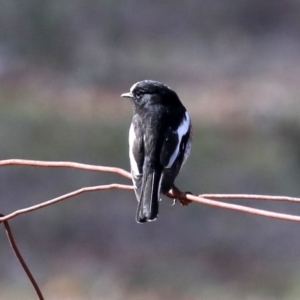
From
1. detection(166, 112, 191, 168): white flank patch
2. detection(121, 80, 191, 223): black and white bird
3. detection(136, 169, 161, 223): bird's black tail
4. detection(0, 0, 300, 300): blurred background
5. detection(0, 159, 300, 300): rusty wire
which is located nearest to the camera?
detection(0, 159, 300, 300): rusty wire

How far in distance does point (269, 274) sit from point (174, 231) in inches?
62.4

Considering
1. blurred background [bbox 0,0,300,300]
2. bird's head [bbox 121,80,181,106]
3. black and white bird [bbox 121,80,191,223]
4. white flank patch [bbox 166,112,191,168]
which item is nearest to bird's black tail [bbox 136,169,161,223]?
black and white bird [bbox 121,80,191,223]

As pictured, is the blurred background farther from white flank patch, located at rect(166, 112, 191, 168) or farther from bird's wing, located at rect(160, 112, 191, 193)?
bird's wing, located at rect(160, 112, 191, 193)

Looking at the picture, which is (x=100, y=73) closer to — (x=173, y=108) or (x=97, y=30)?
(x=97, y=30)

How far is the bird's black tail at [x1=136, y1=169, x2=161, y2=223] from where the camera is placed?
13.2ft

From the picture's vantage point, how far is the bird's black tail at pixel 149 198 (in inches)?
159

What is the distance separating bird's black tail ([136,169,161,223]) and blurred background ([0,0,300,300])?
6.35 metres

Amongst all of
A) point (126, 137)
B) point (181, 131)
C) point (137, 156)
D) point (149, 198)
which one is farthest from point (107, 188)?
point (126, 137)

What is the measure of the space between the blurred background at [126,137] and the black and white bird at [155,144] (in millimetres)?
5986

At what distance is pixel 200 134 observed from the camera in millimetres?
15531

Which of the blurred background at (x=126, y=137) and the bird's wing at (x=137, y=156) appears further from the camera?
the blurred background at (x=126, y=137)

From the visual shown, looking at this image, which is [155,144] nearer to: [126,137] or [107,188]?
[107,188]

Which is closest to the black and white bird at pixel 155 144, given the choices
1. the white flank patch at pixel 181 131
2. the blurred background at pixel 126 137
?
the white flank patch at pixel 181 131

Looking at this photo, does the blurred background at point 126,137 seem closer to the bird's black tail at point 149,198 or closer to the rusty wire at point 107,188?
the bird's black tail at point 149,198
